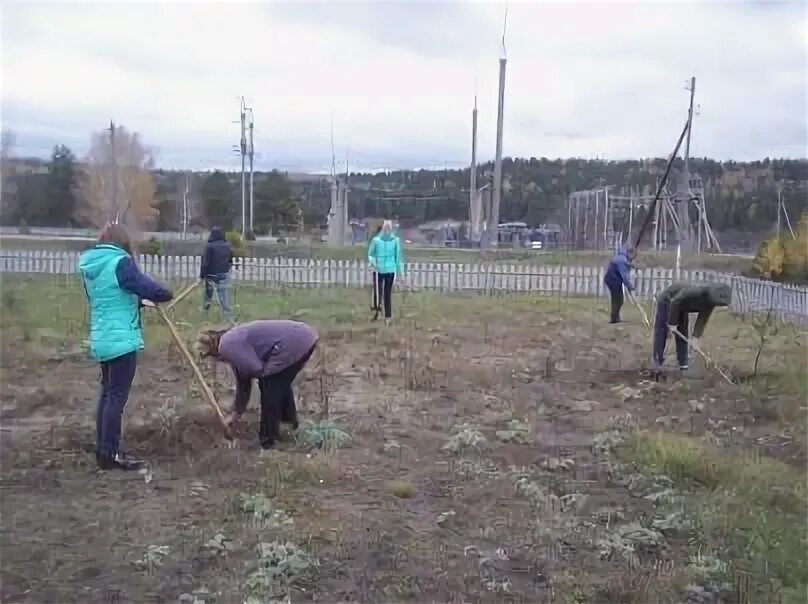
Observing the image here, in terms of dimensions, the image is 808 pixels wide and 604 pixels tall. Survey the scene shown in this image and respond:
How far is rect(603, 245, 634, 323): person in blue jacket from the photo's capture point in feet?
37.2

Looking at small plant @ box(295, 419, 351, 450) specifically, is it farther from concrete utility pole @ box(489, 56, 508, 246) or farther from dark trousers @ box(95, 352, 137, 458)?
concrete utility pole @ box(489, 56, 508, 246)

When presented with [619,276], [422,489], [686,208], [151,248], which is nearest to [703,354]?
[619,276]

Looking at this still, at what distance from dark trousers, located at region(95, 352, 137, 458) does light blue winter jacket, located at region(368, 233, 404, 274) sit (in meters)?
6.74

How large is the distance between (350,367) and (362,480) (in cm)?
367

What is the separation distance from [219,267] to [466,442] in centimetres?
661

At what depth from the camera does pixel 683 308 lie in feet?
25.5

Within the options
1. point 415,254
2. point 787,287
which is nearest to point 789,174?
point 787,287

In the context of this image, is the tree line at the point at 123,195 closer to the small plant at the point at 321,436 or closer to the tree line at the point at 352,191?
the tree line at the point at 352,191

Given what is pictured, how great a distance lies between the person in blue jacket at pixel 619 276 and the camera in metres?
11.4

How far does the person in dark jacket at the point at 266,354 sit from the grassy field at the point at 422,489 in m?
0.26

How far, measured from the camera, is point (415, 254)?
26.5m

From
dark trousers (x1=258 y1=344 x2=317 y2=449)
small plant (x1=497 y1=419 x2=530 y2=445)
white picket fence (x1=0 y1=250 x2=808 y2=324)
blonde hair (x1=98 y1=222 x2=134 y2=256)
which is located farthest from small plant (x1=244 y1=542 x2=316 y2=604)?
white picket fence (x1=0 y1=250 x2=808 y2=324)

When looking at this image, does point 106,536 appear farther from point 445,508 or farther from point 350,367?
point 350,367

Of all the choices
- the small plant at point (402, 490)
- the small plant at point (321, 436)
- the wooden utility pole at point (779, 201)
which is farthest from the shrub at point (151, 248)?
the small plant at point (402, 490)
